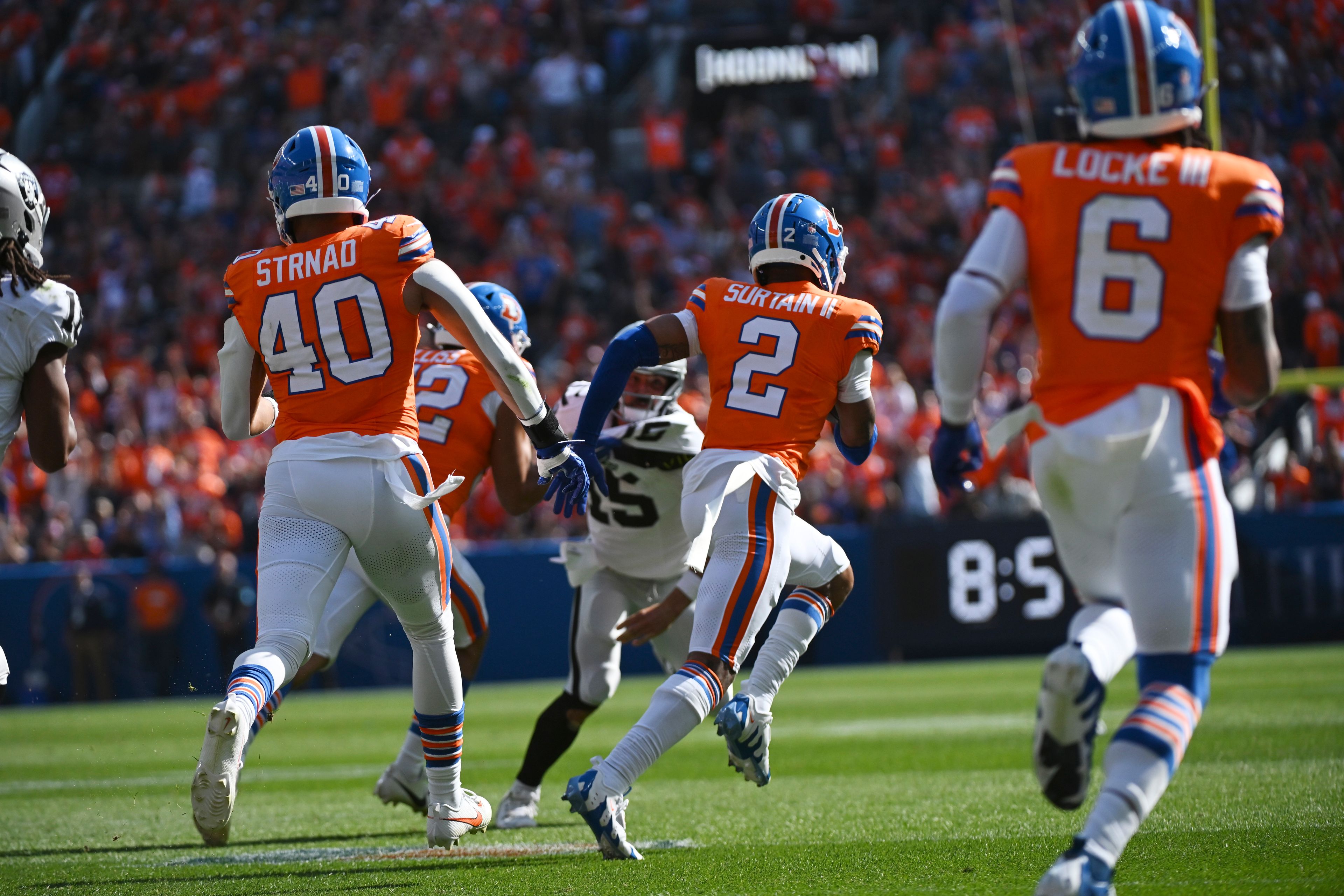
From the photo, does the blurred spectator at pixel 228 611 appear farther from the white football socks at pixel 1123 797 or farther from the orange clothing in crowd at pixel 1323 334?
the white football socks at pixel 1123 797

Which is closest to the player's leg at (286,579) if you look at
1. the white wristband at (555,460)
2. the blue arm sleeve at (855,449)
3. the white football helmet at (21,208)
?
the white wristband at (555,460)

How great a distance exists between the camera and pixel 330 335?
4418 millimetres

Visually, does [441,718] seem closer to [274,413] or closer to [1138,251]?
[274,413]

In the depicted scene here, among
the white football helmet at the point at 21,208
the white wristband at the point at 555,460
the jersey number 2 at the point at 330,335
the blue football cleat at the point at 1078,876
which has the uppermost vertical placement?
the white football helmet at the point at 21,208

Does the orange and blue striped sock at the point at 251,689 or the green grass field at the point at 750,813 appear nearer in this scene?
the orange and blue striped sock at the point at 251,689

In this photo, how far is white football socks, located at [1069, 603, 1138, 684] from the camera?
3.29 m

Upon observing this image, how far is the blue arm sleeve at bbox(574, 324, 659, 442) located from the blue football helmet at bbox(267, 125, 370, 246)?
91 cm

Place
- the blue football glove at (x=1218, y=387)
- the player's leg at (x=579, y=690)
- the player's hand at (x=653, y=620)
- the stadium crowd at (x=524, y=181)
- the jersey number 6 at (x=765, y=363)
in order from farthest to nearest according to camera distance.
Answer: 1. the stadium crowd at (x=524, y=181)
2. the player's leg at (x=579, y=690)
3. the player's hand at (x=653, y=620)
4. the jersey number 6 at (x=765, y=363)
5. the blue football glove at (x=1218, y=387)

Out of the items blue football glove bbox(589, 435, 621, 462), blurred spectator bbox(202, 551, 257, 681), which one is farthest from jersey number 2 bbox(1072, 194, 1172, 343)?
blurred spectator bbox(202, 551, 257, 681)

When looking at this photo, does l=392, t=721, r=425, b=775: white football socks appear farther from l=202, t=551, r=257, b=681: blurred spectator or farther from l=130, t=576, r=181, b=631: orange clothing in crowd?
l=130, t=576, r=181, b=631: orange clothing in crowd

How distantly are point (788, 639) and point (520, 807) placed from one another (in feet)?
4.49

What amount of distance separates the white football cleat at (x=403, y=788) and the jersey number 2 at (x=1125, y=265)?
3.36 metres

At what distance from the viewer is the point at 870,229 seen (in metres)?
19.2

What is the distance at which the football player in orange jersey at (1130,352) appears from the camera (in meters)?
3.23
